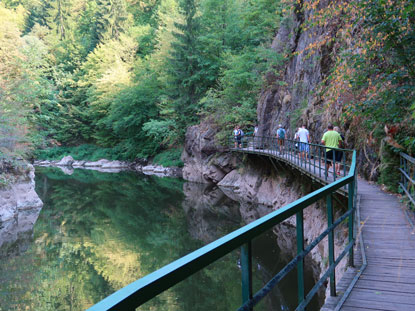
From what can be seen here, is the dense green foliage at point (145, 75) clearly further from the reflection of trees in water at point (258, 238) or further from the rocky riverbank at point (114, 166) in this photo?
the reflection of trees in water at point (258, 238)

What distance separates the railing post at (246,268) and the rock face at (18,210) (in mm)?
16500

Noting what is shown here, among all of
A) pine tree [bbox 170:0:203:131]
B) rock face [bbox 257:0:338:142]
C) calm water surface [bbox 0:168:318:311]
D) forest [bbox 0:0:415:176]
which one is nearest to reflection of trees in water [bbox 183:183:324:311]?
calm water surface [bbox 0:168:318:311]

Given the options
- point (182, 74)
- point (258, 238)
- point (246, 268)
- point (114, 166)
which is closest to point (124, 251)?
point (258, 238)

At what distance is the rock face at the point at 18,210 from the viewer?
17422 millimetres

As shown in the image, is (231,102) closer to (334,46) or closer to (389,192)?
(334,46)

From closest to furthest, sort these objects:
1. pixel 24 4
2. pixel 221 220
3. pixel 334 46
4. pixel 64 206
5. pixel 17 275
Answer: pixel 17 275 → pixel 334 46 → pixel 221 220 → pixel 64 206 → pixel 24 4

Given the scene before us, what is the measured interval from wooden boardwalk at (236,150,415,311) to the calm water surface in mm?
3270

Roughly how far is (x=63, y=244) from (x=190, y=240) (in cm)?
566

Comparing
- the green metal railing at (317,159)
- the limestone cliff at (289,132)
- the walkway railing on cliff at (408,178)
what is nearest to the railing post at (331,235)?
the walkway railing on cliff at (408,178)

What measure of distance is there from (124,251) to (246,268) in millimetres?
14139

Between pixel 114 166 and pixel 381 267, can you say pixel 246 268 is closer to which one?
pixel 381 267

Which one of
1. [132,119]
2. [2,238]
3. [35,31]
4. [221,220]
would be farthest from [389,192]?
[35,31]

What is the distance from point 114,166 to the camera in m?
45.8

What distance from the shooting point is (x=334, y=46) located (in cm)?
1603
